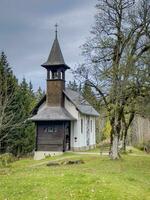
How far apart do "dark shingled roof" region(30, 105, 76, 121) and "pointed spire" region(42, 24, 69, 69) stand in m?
4.90

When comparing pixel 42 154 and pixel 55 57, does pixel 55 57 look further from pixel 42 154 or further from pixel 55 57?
pixel 42 154

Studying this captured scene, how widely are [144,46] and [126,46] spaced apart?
1348mm

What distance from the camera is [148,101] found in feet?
86.2

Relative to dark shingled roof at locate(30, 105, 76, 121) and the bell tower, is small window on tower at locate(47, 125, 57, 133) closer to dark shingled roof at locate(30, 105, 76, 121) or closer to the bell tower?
dark shingled roof at locate(30, 105, 76, 121)

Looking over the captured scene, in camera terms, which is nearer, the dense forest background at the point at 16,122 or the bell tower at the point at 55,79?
the bell tower at the point at 55,79

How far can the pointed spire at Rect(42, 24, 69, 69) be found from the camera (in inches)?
1622

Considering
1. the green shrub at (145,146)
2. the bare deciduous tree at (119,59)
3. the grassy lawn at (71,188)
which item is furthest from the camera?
the green shrub at (145,146)

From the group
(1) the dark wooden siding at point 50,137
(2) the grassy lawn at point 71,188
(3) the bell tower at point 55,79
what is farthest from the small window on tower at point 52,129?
(2) the grassy lawn at point 71,188

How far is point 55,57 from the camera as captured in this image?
41906 mm

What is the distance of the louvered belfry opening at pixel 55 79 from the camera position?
41.1 meters

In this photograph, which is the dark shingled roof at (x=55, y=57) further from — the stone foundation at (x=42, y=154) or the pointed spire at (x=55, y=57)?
the stone foundation at (x=42, y=154)

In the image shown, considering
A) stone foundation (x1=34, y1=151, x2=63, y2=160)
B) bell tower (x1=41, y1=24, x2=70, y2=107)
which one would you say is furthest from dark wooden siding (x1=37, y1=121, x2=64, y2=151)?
bell tower (x1=41, y1=24, x2=70, y2=107)

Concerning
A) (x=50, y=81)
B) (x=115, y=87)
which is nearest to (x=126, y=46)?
(x=115, y=87)

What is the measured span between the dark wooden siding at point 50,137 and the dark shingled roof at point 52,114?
0.93m
